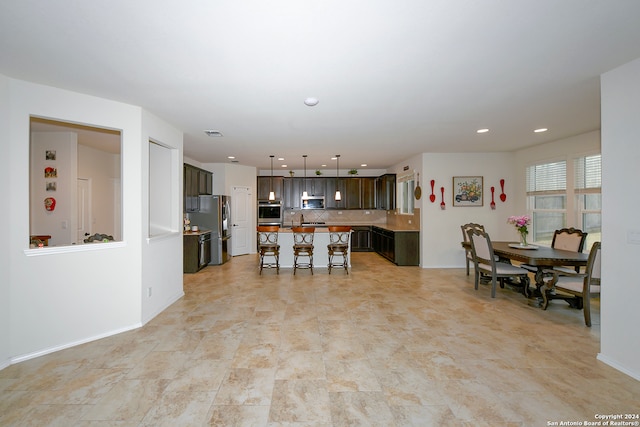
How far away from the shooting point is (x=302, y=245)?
637cm

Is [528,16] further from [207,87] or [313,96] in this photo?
[207,87]

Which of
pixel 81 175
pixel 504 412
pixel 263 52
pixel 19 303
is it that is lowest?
pixel 504 412

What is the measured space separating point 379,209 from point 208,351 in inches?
288

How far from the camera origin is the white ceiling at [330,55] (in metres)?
1.83

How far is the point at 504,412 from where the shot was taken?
6.65 feet

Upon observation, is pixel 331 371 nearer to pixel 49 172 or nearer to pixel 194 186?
pixel 194 186

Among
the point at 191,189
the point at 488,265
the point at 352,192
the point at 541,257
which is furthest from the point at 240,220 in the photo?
the point at 541,257

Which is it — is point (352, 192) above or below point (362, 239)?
above

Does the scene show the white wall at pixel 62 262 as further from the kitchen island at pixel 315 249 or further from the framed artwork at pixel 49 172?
the kitchen island at pixel 315 249

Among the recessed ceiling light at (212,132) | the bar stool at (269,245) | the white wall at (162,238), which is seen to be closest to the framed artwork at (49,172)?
the white wall at (162,238)

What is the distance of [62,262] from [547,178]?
24.7ft

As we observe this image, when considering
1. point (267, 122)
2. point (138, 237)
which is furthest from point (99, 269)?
point (267, 122)

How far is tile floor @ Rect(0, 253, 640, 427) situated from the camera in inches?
79.5

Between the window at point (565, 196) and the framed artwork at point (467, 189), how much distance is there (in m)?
0.90
